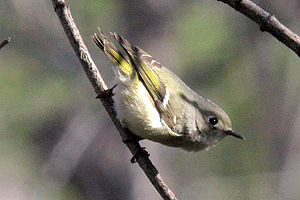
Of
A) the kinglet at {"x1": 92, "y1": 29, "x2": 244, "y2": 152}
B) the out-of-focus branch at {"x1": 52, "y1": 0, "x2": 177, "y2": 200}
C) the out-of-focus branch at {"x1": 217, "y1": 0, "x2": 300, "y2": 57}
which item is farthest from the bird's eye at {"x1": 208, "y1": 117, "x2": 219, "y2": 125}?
the out-of-focus branch at {"x1": 217, "y1": 0, "x2": 300, "y2": 57}

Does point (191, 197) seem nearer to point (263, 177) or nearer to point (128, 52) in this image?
point (263, 177)

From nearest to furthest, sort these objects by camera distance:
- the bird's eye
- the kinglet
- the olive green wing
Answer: the kinglet → the olive green wing → the bird's eye

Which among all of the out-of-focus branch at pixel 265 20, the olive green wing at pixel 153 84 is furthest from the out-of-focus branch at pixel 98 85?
the out-of-focus branch at pixel 265 20

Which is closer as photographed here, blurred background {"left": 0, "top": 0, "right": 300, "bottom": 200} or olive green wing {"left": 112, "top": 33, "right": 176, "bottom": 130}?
olive green wing {"left": 112, "top": 33, "right": 176, "bottom": 130}

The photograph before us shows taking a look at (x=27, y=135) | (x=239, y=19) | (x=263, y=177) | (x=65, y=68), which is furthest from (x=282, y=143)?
(x=27, y=135)

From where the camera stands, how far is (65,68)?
6227mm

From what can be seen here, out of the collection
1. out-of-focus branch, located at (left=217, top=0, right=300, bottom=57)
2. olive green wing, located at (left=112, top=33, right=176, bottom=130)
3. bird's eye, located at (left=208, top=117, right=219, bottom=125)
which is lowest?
bird's eye, located at (left=208, top=117, right=219, bottom=125)

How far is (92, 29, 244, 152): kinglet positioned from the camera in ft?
8.86

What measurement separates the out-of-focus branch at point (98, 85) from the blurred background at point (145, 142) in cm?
271

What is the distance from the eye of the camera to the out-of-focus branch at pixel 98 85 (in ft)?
7.07

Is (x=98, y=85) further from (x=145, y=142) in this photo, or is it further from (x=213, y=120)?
(x=145, y=142)

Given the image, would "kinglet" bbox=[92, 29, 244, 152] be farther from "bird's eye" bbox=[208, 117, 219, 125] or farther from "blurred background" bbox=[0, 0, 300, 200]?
"blurred background" bbox=[0, 0, 300, 200]

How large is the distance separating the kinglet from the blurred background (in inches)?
94.6

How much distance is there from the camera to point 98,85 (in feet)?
8.43
